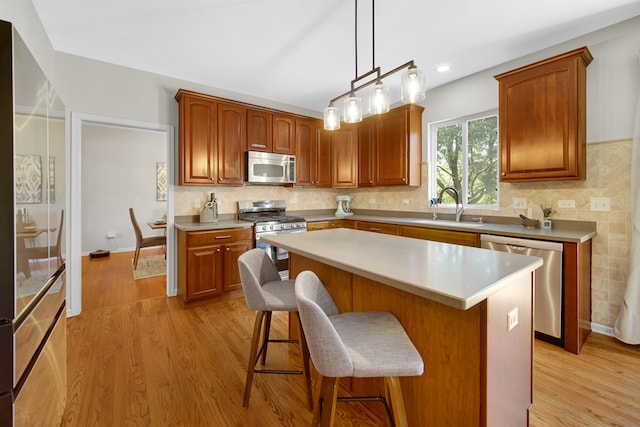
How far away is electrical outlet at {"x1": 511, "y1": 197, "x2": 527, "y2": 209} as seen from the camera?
2.98m

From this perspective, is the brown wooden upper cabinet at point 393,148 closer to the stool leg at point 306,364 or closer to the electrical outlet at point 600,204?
the electrical outlet at point 600,204

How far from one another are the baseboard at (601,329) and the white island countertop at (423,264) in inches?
72.0

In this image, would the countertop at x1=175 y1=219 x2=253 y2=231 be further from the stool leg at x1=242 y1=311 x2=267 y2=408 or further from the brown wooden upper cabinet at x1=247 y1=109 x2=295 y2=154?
the stool leg at x1=242 y1=311 x2=267 y2=408

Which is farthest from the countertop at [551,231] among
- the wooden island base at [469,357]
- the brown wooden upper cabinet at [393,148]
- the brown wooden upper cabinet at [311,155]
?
the brown wooden upper cabinet at [311,155]

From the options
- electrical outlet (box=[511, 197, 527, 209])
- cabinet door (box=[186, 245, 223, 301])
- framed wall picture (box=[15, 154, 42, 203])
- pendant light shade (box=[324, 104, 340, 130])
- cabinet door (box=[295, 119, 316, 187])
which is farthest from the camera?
cabinet door (box=[295, 119, 316, 187])

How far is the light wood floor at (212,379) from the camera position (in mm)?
1602

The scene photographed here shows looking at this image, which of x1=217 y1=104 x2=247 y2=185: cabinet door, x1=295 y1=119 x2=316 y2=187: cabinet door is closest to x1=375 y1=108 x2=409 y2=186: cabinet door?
→ x1=295 y1=119 x2=316 y2=187: cabinet door

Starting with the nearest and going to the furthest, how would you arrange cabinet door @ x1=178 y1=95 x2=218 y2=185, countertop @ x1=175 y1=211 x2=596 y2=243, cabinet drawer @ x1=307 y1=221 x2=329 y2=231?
countertop @ x1=175 y1=211 x2=596 y2=243
cabinet door @ x1=178 y1=95 x2=218 y2=185
cabinet drawer @ x1=307 y1=221 x2=329 y2=231

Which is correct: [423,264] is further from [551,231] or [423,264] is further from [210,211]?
[210,211]

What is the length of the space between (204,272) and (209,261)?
128 mm

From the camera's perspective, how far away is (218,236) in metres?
3.29

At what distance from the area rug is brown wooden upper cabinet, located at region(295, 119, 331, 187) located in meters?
2.64

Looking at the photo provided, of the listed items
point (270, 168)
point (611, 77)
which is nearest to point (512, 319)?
point (611, 77)

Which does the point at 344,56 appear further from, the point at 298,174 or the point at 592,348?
the point at 592,348
